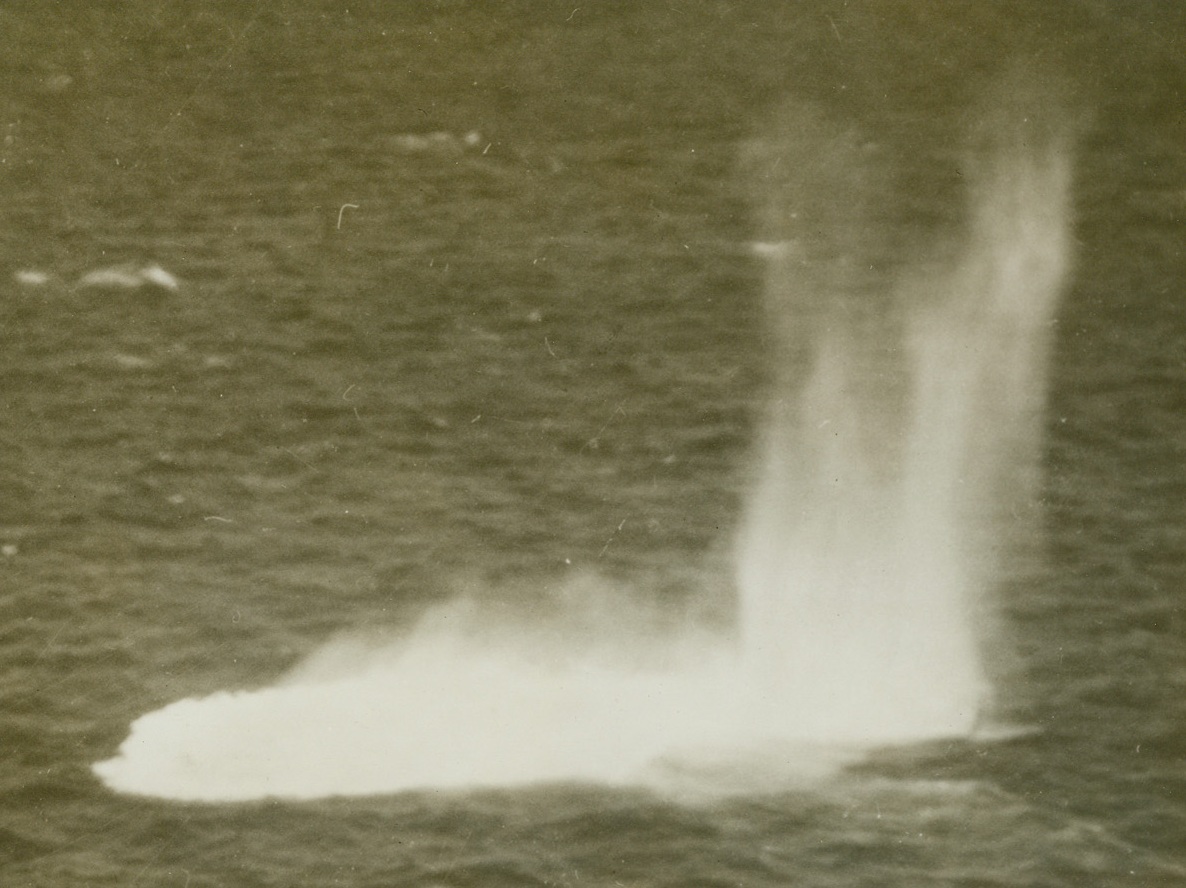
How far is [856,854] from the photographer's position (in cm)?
71

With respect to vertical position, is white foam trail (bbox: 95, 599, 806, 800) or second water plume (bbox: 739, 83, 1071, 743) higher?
second water plume (bbox: 739, 83, 1071, 743)

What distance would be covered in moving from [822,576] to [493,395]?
0.26 m

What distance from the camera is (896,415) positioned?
0.70 metres

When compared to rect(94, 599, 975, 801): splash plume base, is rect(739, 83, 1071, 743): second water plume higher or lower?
higher

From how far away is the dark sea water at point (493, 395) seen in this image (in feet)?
2.28

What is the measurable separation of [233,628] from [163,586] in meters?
0.06

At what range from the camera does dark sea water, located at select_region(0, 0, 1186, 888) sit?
0.70 metres

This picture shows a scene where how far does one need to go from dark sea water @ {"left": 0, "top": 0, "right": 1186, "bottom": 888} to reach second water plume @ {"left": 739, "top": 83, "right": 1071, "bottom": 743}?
16mm

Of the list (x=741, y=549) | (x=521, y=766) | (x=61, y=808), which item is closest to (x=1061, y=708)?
(x=741, y=549)

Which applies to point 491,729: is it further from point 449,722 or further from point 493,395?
point 493,395

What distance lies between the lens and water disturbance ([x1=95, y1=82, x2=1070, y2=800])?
0.70 m

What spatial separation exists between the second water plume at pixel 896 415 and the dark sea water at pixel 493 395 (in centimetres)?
2

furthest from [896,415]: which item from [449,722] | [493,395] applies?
[449,722]

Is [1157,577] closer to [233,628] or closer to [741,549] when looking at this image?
[741,549]
